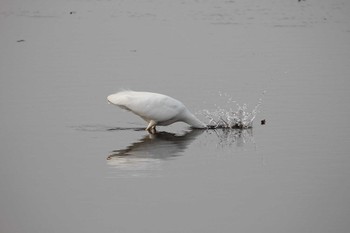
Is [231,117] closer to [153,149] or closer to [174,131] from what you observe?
[174,131]

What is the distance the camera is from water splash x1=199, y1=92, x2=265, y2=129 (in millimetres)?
14898

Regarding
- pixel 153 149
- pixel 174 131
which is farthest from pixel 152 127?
pixel 153 149

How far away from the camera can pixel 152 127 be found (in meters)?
14.7

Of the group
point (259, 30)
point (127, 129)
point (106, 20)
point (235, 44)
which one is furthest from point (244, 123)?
point (106, 20)

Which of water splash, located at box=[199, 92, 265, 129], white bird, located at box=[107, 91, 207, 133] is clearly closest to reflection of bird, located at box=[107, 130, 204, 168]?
white bird, located at box=[107, 91, 207, 133]

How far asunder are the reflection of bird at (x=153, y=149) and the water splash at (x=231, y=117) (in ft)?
1.51

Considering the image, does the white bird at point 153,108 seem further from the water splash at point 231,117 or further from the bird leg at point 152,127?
the water splash at point 231,117

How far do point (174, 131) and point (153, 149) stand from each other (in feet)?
5.47

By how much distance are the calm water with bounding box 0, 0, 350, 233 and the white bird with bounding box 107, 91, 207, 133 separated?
291mm

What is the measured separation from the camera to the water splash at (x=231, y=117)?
1490 cm

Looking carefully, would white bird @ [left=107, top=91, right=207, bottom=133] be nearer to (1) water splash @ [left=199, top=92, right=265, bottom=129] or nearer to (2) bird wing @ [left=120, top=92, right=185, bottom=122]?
(2) bird wing @ [left=120, top=92, right=185, bottom=122]

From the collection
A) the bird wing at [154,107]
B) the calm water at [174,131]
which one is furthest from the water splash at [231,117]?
the bird wing at [154,107]

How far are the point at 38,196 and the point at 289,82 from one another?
8933mm

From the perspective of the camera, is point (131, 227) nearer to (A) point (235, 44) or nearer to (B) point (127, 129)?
(B) point (127, 129)
